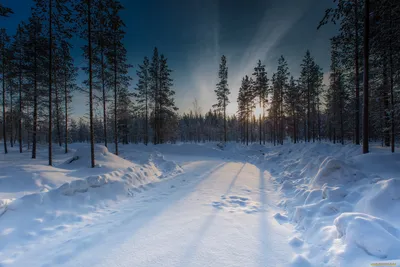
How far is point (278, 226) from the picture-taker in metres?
3.82

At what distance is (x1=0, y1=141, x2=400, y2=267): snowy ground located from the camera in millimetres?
2588

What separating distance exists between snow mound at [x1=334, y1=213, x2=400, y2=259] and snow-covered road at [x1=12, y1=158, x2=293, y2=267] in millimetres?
954

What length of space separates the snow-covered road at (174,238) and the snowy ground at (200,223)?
0.02 metres

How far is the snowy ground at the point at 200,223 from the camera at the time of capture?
2588 mm

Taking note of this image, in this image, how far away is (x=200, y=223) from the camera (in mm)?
3820

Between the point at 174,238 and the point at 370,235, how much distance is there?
10.4ft

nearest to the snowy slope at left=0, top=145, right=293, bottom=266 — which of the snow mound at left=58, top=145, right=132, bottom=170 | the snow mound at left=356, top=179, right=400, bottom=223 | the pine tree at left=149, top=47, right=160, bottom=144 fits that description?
the snow mound at left=356, top=179, right=400, bottom=223

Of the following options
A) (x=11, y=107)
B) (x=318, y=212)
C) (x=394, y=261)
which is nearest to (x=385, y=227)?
(x=394, y=261)

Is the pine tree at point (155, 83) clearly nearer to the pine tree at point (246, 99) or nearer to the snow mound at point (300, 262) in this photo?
the pine tree at point (246, 99)

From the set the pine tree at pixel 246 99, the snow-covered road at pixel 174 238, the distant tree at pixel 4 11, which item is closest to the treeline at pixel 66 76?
the distant tree at pixel 4 11

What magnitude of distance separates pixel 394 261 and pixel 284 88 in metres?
33.5

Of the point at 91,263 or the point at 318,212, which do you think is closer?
the point at 91,263

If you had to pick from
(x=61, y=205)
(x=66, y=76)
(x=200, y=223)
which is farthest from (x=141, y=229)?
(x=66, y=76)

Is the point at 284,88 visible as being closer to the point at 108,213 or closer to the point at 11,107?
the point at 108,213
